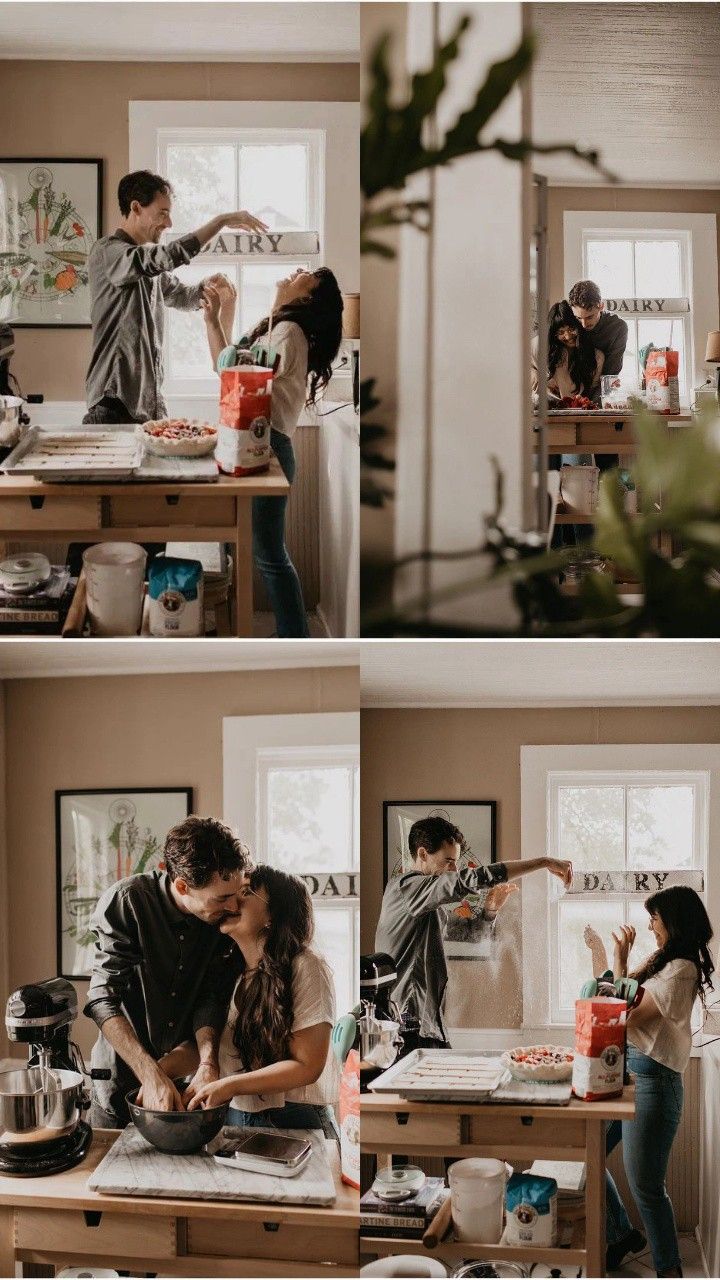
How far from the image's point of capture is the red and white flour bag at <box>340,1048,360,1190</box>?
202 cm

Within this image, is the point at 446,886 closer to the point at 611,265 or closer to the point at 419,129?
the point at 611,265

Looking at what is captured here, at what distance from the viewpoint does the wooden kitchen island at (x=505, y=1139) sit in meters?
2.00

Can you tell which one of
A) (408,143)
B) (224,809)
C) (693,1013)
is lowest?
(693,1013)

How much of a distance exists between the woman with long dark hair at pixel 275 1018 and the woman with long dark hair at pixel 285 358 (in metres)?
0.41

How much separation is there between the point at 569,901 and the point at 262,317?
3.16ft

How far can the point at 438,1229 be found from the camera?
202 centimetres

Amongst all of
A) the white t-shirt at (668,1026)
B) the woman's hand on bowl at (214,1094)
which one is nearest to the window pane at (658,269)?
the white t-shirt at (668,1026)

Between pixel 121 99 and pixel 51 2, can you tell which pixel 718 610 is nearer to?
→ pixel 121 99

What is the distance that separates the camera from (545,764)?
6.68ft

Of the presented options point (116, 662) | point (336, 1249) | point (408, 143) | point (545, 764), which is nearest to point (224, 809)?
point (116, 662)

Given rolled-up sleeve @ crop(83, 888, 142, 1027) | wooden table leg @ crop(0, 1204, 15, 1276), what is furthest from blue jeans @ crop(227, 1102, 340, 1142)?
wooden table leg @ crop(0, 1204, 15, 1276)

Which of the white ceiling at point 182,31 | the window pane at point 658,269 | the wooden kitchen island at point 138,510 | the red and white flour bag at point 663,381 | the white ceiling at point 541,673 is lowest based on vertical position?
the white ceiling at point 541,673

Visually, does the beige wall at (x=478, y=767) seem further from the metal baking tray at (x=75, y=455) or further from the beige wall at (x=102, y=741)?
the metal baking tray at (x=75, y=455)

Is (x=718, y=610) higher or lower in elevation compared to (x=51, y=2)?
lower
